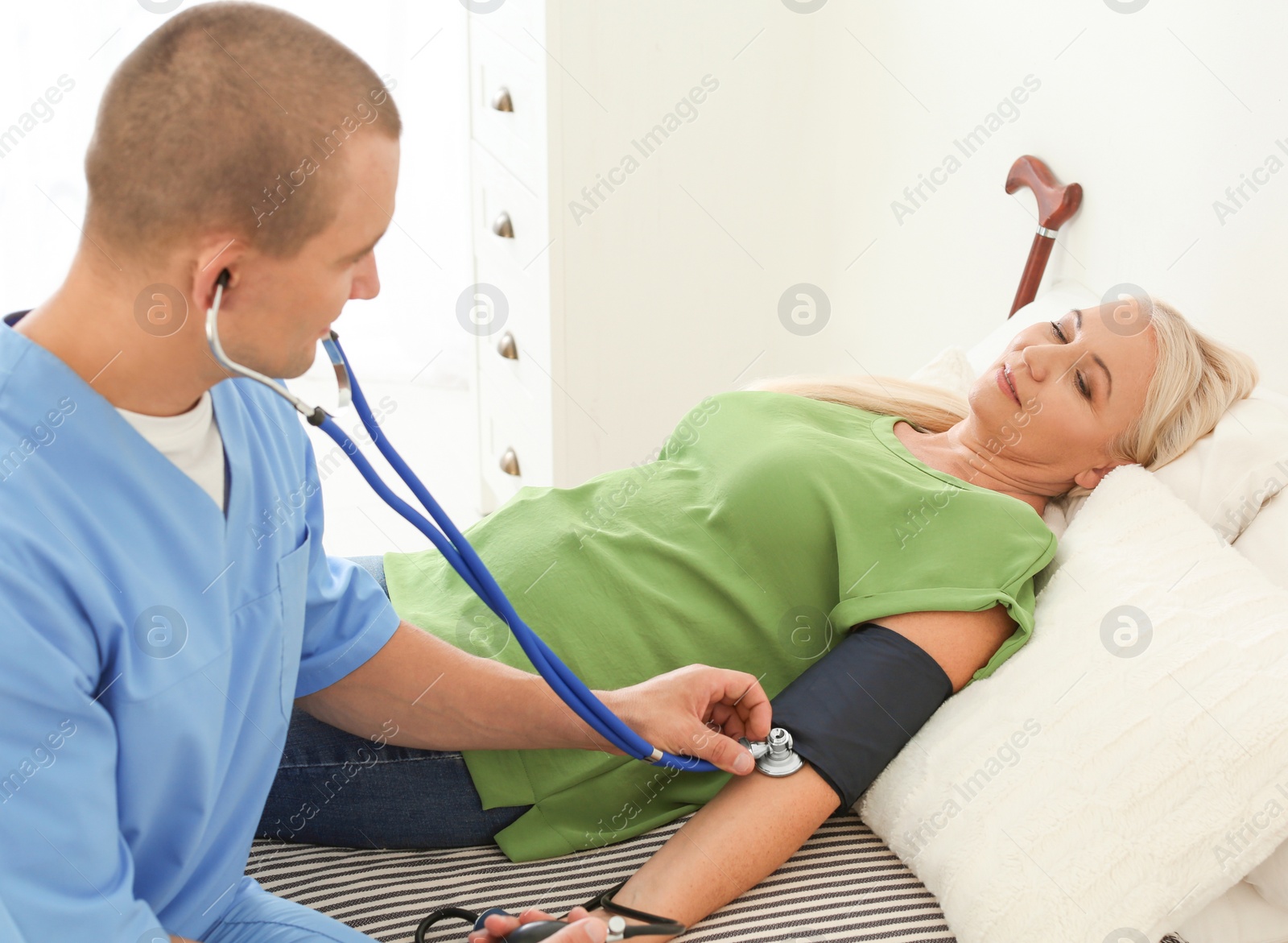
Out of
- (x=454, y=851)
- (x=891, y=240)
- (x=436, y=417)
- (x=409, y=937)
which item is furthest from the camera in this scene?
(x=436, y=417)

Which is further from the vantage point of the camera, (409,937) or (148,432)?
(409,937)

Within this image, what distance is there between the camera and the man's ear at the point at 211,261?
739mm

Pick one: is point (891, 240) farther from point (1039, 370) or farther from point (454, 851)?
point (454, 851)

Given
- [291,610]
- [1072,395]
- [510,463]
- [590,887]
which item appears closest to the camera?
[291,610]

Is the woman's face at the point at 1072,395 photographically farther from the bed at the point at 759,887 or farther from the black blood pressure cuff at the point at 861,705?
the black blood pressure cuff at the point at 861,705

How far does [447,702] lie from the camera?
1115 millimetres

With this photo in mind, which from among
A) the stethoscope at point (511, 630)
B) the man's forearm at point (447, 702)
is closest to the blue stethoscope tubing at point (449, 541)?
the stethoscope at point (511, 630)

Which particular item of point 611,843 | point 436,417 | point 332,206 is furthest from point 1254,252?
point 436,417

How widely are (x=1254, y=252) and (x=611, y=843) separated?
1.14 m

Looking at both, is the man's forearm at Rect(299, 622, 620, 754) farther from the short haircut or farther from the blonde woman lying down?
the short haircut

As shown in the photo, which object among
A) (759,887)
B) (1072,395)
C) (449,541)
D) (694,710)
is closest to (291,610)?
(449,541)

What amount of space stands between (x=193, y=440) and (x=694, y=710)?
52cm

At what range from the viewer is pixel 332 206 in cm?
76

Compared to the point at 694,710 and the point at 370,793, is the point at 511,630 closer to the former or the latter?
the point at 694,710
